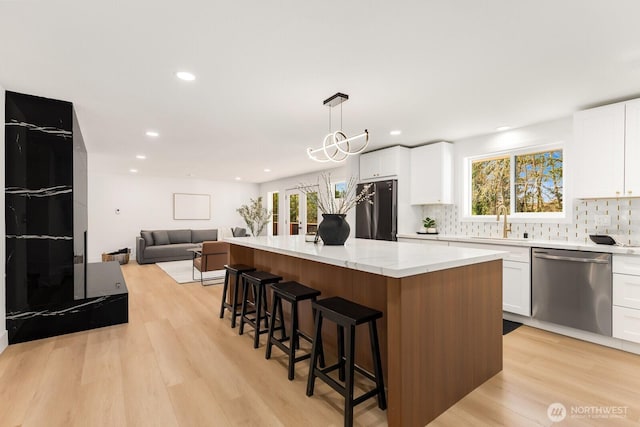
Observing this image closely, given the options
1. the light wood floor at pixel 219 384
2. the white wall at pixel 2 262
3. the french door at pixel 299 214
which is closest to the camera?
the light wood floor at pixel 219 384

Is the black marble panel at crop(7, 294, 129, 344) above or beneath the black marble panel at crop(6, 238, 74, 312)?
A: beneath

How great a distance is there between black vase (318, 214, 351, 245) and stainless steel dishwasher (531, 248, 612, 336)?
218cm

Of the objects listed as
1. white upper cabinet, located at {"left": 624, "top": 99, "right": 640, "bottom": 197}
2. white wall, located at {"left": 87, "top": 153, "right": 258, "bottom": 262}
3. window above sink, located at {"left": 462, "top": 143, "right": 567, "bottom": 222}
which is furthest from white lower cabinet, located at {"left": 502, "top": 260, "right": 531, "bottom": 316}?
white wall, located at {"left": 87, "top": 153, "right": 258, "bottom": 262}

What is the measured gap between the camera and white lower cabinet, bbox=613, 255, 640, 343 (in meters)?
2.75

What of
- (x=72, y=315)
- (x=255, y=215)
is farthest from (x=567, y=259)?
(x=255, y=215)

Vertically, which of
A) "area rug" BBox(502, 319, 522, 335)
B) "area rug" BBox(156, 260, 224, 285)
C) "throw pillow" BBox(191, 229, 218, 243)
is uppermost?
"throw pillow" BBox(191, 229, 218, 243)

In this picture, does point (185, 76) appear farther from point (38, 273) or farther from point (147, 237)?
point (147, 237)

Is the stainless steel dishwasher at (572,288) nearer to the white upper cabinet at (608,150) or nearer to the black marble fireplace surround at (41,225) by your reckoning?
the white upper cabinet at (608,150)

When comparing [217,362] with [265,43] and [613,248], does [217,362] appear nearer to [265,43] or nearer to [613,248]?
[265,43]

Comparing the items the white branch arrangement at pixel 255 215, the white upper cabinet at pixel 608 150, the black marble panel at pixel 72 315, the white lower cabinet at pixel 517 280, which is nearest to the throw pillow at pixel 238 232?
the white branch arrangement at pixel 255 215

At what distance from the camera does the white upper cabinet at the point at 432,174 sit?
15.1 feet

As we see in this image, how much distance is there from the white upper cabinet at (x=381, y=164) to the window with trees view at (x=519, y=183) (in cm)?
111

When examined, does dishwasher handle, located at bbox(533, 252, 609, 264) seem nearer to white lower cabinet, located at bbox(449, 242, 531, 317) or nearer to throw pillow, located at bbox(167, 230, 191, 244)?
white lower cabinet, located at bbox(449, 242, 531, 317)

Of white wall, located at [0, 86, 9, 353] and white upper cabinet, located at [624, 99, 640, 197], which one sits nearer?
white wall, located at [0, 86, 9, 353]
